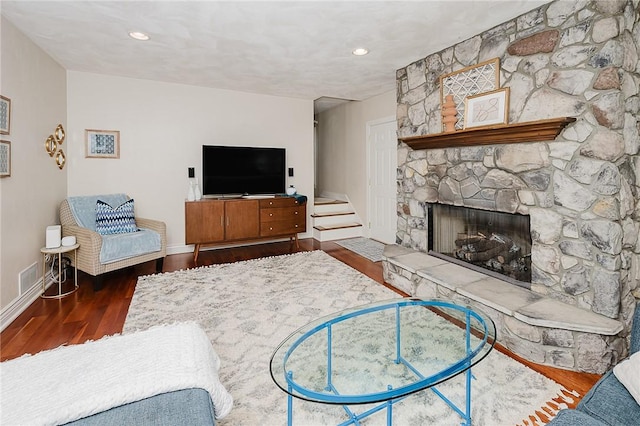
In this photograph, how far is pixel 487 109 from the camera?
2.83 meters

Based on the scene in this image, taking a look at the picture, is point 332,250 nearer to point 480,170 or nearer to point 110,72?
point 480,170

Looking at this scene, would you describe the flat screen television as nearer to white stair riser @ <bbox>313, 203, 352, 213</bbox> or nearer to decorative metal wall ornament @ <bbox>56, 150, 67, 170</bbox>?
white stair riser @ <bbox>313, 203, 352, 213</bbox>

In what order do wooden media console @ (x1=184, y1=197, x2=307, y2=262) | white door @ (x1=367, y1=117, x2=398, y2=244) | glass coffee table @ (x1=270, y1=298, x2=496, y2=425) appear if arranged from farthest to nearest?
white door @ (x1=367, y1=117, x2=398, y2=244) < wooden media console @ (x1=184, y1=197, x2=307, y2=262) < glass coffee table @ (x1=270, y1=298, x2=496, y2=425)

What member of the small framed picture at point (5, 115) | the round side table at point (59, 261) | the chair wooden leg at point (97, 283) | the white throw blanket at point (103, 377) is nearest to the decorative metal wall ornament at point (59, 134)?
A: the small framed picture at point (5, 115)

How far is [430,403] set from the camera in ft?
5.50

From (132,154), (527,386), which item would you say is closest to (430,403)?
(527,386)

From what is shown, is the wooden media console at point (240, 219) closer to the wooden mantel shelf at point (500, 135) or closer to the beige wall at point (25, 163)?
the beige wall at point (25, 163)

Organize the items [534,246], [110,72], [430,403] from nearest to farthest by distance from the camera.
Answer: [430,403] < [534,246] < [110,72]

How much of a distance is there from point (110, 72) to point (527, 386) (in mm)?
5171

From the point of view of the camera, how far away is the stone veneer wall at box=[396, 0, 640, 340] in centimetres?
206

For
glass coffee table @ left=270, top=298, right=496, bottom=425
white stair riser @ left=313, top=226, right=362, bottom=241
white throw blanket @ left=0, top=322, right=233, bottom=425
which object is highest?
white stair riser @ left=313, top=226, right=362, bottom=241

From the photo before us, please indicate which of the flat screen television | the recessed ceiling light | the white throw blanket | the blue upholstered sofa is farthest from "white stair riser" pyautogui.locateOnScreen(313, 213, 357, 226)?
the blue upholstered sofa

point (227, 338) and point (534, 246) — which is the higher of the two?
point (534, 246)

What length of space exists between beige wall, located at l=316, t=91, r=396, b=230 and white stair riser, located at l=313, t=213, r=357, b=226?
0.17 meters
